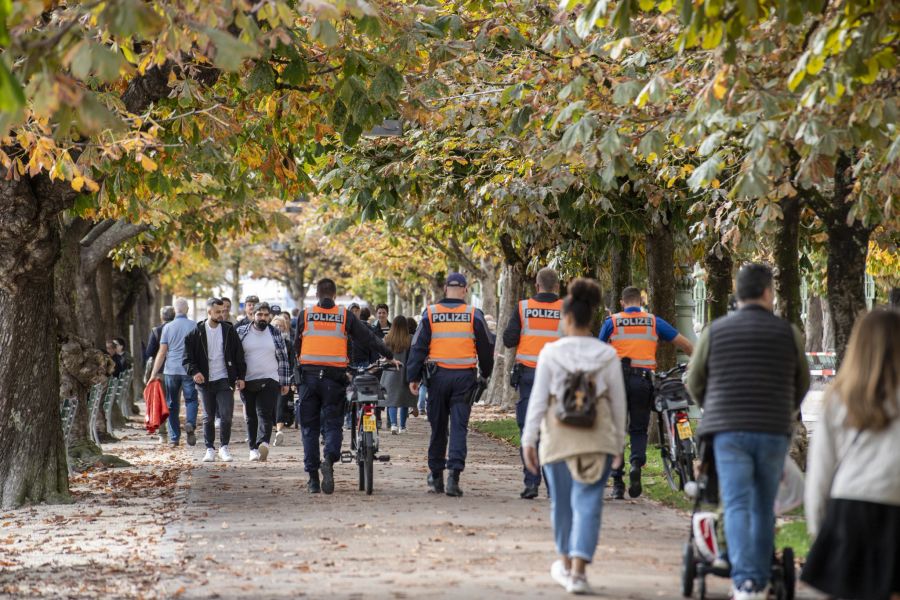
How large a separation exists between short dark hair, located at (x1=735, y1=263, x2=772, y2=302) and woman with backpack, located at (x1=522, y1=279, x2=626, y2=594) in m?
0.91

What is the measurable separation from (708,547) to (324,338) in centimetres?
635

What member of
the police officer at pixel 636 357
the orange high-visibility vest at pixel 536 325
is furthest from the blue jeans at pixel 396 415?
the orange high-visibility vest at pixel 536 325

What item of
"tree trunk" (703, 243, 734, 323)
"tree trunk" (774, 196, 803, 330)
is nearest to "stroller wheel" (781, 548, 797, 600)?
"tree trunk" (774, 196, 803, 330)

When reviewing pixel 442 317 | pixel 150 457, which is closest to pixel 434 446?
pixel 442 317

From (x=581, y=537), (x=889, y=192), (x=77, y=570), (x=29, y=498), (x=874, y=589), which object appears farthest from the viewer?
(x=29, y=498)

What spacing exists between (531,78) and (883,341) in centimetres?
831

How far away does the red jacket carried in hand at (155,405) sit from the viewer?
774 inches

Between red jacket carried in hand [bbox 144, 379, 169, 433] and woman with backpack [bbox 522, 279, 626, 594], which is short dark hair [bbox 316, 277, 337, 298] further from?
red jacket carried in hand [bbox 144, 379, 169, 433]

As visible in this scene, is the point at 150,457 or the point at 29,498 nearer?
the point at 29,498

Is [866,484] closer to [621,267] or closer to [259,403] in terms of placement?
[259,403]

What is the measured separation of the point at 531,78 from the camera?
14359mm

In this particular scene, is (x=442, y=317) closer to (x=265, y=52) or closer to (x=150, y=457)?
(x=265, y=52)

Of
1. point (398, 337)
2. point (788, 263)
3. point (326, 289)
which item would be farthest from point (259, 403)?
point (788, 263)

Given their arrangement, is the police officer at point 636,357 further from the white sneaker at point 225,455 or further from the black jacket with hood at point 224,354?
the white sneaker at point 225,455
